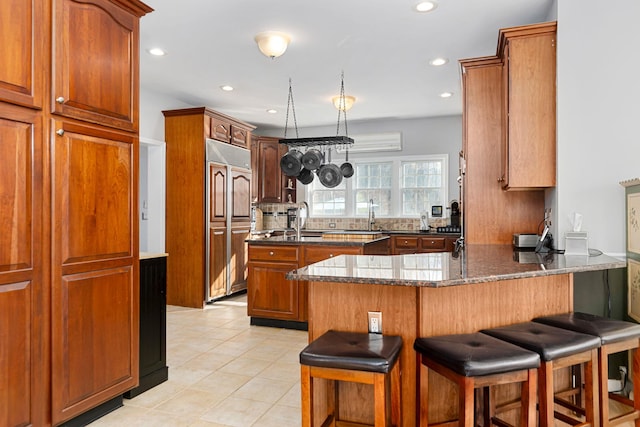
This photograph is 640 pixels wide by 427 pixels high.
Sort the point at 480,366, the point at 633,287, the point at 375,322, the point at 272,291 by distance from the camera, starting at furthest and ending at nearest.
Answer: the point at 272,291 → the point at 633,287 → the point at 375,322 → the point at 480,366

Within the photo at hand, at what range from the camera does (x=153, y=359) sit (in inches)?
113

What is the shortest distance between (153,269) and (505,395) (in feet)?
7.43

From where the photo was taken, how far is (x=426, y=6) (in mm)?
3090

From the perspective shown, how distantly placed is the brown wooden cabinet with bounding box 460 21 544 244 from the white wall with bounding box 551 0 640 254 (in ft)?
2.03

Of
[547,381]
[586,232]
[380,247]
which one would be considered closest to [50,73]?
[547,381]

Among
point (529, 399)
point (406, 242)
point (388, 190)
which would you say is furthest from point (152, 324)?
point (388, 190)

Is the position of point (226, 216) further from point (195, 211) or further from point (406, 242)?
point (406, 242)

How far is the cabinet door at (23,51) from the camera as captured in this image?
1.87 metres

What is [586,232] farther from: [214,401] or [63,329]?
[63,329]

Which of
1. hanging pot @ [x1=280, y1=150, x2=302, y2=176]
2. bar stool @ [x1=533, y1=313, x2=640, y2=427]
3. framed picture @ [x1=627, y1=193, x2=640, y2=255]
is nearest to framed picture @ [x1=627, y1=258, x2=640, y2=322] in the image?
framed picture @ [x1=627, y1=193, x2=640, y2=255]

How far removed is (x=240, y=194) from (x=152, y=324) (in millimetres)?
3323

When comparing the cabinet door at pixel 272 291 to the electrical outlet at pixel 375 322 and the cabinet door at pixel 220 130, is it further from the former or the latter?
the electrical outlet at pixel 375 322

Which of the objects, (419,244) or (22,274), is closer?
(22,274)

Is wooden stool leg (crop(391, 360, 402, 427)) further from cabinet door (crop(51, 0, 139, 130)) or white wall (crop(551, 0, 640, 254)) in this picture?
cabinet door (crop(51, 0, 139, 130))
